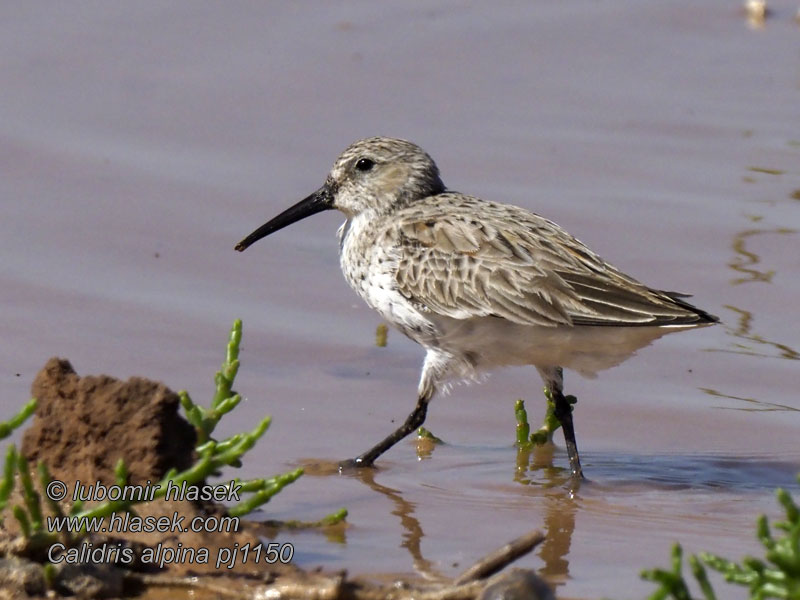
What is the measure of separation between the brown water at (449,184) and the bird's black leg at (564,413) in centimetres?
14

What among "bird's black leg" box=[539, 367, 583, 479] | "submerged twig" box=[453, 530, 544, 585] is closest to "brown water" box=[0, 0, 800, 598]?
"bird's black leg" box=[539, 367, 583, 479]

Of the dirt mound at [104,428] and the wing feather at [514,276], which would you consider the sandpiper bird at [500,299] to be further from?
the dirt mound at [104,428]

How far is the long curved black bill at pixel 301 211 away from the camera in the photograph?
8.49 meters

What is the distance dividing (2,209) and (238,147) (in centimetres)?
193

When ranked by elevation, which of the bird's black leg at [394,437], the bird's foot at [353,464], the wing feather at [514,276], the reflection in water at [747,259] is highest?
the reflection in water at [747,259]

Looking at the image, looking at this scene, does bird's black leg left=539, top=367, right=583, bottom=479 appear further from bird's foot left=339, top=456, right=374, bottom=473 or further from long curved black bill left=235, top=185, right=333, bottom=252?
long curved black bill left=235, top=185, right=333, bottom=252

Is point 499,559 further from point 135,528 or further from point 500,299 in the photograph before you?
point 500,299

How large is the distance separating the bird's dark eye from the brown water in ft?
3.50

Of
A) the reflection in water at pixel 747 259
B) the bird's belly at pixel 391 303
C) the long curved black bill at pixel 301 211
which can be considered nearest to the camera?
the bird's belly at pixel 391 303

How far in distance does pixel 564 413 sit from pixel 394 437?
89 cm

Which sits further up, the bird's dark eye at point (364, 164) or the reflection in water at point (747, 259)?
the bird's dark eye at point (364, 164)

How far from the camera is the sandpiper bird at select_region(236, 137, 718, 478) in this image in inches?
283

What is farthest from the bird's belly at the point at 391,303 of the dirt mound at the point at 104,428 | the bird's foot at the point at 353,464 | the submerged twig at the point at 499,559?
the submerged twig at the point at 499,559

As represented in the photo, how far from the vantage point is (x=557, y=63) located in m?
12.5
